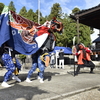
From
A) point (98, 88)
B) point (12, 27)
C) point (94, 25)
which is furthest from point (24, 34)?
point (94, 25)

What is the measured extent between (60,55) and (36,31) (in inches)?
296

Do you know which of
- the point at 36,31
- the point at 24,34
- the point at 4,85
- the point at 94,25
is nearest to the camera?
the point at 4,85

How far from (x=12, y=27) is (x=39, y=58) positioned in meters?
1.58

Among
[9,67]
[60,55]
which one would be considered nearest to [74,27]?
[60,55]

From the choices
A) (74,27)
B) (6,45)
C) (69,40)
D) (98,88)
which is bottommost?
(98,88)

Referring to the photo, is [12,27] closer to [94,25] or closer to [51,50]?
[51,50]

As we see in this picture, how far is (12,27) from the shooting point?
18.2 ft

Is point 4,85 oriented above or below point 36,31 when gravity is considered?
below

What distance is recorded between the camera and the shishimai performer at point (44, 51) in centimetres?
601

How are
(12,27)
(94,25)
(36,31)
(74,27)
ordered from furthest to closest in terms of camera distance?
1. (74,27)
2. (94,25)
3. (36,31)
4. (12,27)

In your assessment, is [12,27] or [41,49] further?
[41,49]

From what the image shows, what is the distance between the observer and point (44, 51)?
19.9ft

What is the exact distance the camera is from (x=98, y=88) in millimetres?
5355

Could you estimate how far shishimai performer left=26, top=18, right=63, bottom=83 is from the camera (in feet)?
19.7
